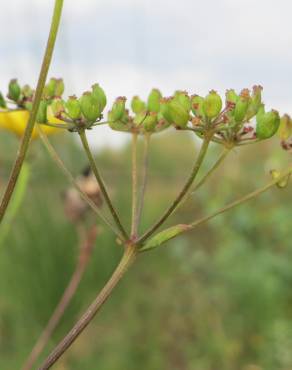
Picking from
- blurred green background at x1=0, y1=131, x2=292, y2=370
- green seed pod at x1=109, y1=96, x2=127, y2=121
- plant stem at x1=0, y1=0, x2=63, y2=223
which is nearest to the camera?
plant stem at x1=0, y1=0, x2=63, y2=223

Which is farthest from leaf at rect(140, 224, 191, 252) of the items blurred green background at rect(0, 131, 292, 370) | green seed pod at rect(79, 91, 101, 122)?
blurred green background at rect(0, 131, 292, 370)

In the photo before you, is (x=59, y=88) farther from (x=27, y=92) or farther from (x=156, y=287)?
(x=156, y=287)

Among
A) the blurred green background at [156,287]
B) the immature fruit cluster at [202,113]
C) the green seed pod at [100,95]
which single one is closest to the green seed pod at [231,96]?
the immature fruit cluster at [202,113]

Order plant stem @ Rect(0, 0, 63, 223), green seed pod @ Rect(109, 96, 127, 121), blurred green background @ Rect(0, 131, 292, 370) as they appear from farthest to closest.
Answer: blurred green background @ Rect(0, 131, 292, 370), green seed pod @ Rect(109, 96, 127, 121), plant stem @ Rect(0, 0, 63, 223)

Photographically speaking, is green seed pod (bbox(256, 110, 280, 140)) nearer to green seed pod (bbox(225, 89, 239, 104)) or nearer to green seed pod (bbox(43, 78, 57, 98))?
green seed pod (bbox(225, 89, 239, 104))

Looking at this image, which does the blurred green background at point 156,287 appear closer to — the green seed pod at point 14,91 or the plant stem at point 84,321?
Answer: the green seed pod at point 14,91

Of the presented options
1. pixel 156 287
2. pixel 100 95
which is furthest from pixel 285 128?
pixel 156 287
